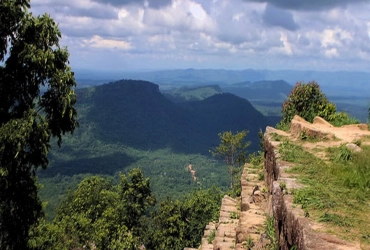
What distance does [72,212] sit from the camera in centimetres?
3041

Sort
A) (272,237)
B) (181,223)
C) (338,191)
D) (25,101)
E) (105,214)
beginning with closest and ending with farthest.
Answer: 1. (338,191)
2. (272,237)
3. (25,101)
4. (105,214)
5. (181,223)

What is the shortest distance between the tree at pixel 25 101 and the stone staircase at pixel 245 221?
7360 mm

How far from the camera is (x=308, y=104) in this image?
22.3m

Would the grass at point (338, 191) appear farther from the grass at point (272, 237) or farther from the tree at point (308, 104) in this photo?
the tree at point (308, 104)

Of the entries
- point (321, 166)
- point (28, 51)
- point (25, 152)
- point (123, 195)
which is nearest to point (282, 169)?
point (321, 166)

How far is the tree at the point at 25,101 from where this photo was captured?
34.0 ft

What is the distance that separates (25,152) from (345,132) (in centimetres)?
1295

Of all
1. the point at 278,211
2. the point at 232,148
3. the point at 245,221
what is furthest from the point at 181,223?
the point at 278,211

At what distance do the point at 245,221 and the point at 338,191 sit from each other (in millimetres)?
4871

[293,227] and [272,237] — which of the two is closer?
[293,227]


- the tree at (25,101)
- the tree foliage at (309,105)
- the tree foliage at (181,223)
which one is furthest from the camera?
the tree foliage at (181,223)

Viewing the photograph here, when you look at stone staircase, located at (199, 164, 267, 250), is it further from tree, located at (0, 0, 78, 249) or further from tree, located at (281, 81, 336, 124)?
tree, located at (0, 0, 78, 249)

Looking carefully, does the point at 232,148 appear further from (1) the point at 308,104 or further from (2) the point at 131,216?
(1) the point at 308,104

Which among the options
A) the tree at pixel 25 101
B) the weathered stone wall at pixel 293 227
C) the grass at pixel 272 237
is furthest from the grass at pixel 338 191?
the tree at pixel 25 101
